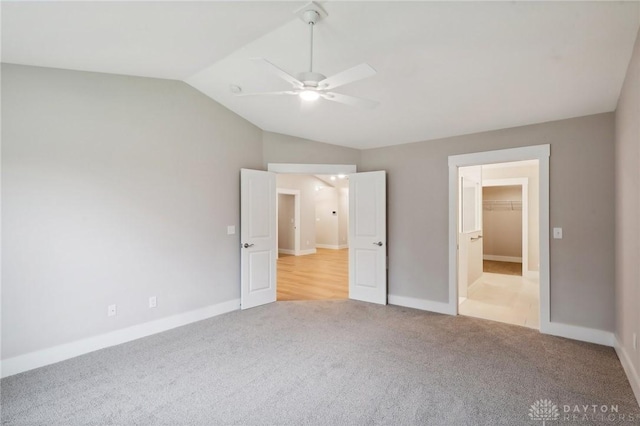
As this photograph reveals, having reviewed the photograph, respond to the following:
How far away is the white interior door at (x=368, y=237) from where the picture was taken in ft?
15.2

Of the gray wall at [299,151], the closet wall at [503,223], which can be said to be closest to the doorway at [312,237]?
the gray wall at [299,151]

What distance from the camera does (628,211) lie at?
8.07 ft

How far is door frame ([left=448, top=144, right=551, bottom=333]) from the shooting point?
349 centimetres

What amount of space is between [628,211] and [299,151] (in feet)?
12.3

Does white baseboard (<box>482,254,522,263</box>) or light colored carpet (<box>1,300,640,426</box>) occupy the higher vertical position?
white baseboard (<box>482,254,522,263</box>)

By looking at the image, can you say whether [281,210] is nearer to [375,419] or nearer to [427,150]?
[427,150]

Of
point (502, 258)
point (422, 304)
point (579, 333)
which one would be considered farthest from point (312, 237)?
point (579, 333)

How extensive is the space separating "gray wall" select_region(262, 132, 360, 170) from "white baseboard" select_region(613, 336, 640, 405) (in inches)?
148

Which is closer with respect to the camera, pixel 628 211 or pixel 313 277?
pixel 628 211

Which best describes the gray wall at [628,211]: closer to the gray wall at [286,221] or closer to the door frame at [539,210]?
the door frame at [539,210]

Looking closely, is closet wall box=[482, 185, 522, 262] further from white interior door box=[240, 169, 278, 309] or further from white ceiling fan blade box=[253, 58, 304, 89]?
white ceiling fan blade box=[253, 58, 304, 89]

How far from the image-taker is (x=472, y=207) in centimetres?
615

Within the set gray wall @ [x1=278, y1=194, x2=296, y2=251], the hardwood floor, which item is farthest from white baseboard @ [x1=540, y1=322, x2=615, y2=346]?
gray wall @ [x1=278, y1=194, x2=296, y2=251]

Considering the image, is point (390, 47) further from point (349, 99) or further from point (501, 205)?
point (501, 205)
